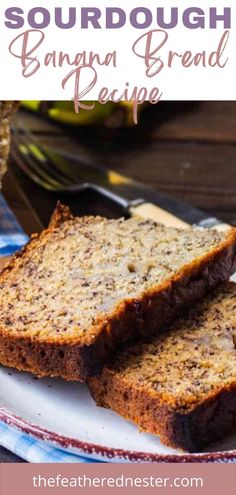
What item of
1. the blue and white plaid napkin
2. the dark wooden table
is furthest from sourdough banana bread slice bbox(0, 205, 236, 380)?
the dark wooden table

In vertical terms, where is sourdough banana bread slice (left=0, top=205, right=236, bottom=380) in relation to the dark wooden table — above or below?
above

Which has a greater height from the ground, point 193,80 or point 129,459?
point 193,80

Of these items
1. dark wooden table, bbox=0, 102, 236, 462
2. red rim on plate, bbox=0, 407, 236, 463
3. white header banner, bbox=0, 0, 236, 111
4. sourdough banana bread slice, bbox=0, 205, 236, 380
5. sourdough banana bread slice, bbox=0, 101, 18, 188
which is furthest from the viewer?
dark wooden table, bbox=0, 102, 236, 462

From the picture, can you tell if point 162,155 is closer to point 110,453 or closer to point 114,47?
point 114,47

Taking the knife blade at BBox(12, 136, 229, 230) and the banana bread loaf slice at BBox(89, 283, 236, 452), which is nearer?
the banana bread loaf slice at BBox(89, 283, 236, 452)

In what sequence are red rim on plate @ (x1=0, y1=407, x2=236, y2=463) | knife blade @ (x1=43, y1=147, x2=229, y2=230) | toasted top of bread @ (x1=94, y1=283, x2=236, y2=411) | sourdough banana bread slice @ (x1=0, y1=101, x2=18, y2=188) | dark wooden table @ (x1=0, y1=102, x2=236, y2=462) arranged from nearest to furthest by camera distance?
red rim on plate @ (x1=0, y1=407, x2=236, y2=463)
toasted top of bread @ (x1=94, y1=283, x2=236, y2=411)
sourdough banana bread slice @ (x1=0, y1=101, x2=18, y2=188)
knife blade @ (x1=43, y1=147, x2=229, y2=230)
dark wooden table @ (x1=0, y1=102, x2=236, y2=462)

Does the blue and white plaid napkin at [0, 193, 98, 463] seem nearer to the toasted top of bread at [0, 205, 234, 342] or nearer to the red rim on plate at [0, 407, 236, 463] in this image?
the red rim on plate at [0, 407, 236, 463]

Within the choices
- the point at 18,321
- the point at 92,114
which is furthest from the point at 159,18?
the point at 92,114
